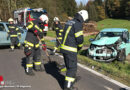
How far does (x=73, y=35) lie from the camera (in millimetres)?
4105

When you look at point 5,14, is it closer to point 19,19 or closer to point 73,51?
point 19,19

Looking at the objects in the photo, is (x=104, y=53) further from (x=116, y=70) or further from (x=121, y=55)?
→ (x=116, y=70)

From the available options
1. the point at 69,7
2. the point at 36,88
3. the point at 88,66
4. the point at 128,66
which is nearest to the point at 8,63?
the point at 36,88

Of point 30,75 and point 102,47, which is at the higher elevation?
point 102,47

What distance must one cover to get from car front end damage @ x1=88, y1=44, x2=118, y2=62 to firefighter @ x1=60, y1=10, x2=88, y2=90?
128 inches

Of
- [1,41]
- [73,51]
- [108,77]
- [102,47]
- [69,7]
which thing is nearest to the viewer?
[73,51]

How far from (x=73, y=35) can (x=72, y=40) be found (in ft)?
0.45

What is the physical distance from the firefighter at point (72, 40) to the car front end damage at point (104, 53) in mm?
3264

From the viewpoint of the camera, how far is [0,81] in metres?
4.47

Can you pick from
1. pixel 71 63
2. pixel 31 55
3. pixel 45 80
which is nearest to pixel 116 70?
pixel 71 63

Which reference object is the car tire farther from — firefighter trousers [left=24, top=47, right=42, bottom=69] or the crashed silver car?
firefighter trousers [left=24, top=47, right=42, bottom=69]

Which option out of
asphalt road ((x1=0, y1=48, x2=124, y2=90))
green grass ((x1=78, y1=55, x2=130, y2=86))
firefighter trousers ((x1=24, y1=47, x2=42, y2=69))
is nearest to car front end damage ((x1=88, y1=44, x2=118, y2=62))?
green grass ((x1=78, y1=55, x2=130, y2=86))

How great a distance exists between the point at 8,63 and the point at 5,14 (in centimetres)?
1831

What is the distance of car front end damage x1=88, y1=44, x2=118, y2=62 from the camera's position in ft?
23.4
